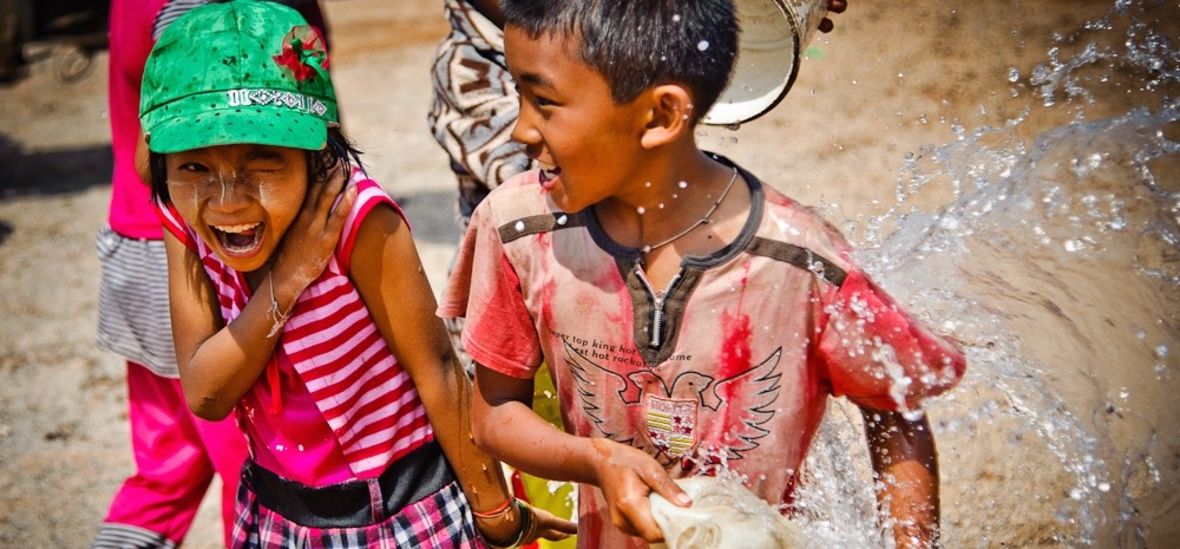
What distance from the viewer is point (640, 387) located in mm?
1743

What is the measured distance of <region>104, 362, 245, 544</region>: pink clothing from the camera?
277cm

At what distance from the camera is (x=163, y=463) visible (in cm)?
282

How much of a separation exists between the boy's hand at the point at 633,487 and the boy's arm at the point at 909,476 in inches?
15.5

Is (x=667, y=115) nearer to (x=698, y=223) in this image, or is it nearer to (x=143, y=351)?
(x=698, y=223)

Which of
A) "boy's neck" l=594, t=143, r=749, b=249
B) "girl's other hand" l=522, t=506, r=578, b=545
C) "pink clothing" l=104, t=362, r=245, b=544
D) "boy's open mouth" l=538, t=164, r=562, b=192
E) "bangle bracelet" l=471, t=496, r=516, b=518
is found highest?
"boy's neck" l=594, t=143, r=749, b=249

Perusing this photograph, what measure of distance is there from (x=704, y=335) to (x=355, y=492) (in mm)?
803

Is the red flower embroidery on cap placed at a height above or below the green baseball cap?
above

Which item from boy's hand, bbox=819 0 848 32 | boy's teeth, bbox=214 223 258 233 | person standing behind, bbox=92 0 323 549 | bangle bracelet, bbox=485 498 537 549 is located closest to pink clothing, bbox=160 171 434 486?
boy's teeth, bbox=214 223 258 233

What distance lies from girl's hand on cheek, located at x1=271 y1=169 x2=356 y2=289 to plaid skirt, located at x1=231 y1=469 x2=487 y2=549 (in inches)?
19.1

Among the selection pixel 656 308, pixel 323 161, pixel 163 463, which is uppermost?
pixel 656 308

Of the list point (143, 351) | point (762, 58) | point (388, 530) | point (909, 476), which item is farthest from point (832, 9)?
point (143, 351)

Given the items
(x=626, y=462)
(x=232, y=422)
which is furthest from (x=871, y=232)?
(x=232, y=422)

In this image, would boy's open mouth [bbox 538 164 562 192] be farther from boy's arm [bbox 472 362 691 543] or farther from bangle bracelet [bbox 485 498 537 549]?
bangle bracelet [bbox 485 498 537 549]

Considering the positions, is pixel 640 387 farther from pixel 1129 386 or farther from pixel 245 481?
pixel 1129 386
